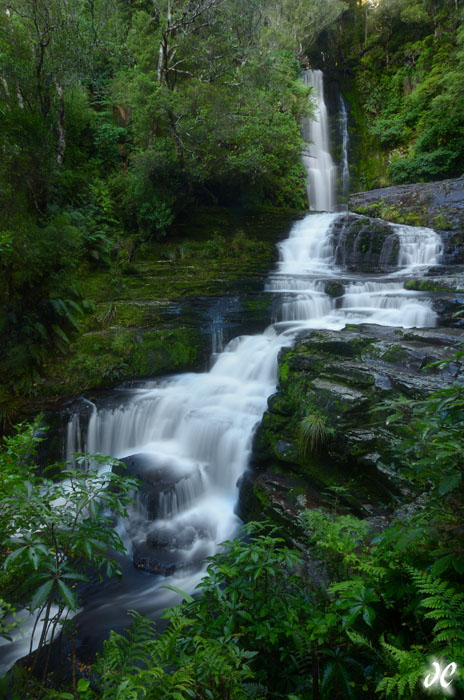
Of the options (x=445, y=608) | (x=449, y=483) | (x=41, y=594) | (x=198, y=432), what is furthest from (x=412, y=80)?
(x=41, y=594)

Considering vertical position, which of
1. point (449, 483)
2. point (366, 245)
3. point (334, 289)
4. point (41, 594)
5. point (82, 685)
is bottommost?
point (82, 685)

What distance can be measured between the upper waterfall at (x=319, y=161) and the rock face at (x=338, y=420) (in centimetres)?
1559

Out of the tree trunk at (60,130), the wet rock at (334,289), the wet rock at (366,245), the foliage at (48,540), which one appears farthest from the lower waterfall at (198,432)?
the tree trunk at (60,130)

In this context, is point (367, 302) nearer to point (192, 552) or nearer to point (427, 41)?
point (192, 552)

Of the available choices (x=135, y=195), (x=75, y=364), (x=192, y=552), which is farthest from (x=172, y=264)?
(x=192, y=552)

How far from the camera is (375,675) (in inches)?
68.7

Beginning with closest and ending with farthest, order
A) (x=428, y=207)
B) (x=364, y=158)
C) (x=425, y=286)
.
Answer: (x=425, y=286)
(x=428, y=207)
(x=364, y=158)

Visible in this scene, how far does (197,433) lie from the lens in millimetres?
6832

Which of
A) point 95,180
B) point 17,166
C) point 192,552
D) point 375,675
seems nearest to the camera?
point 375,675

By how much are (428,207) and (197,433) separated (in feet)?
40.9

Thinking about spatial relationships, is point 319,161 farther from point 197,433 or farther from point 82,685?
point 82,685

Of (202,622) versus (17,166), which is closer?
(202,622)

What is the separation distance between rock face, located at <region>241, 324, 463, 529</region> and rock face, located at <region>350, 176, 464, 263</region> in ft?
22.9

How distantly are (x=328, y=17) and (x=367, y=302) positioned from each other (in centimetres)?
2432
